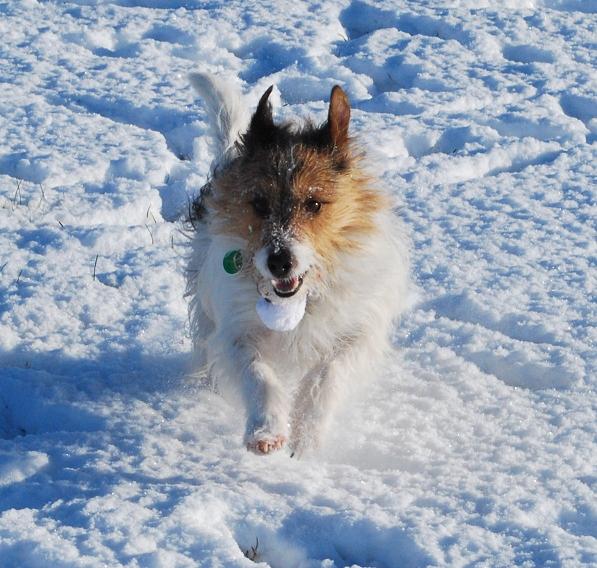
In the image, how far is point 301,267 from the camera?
3189 mm

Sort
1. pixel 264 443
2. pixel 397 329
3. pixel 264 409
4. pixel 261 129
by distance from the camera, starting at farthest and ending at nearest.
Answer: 1. pixel 397 329
2. pixel 261 129
3. pixel 264 409
4. pixel 264 443

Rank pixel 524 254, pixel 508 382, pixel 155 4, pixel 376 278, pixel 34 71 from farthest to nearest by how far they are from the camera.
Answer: pixel 155 4
pixel 34 71
pixel 524 254
pixel 508 382
pixel 376 278

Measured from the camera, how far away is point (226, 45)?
716 cm

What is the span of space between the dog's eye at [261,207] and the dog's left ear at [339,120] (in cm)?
37

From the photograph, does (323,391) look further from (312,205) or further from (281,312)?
(312,205)

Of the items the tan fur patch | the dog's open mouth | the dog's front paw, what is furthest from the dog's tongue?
the dog's front paw

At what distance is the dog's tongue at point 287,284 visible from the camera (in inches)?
127

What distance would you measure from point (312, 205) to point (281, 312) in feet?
1.25

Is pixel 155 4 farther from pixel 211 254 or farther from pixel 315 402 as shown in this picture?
pixel 315 402

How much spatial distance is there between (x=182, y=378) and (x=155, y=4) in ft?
15.6

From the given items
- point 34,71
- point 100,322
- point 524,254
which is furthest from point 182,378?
point 34,71

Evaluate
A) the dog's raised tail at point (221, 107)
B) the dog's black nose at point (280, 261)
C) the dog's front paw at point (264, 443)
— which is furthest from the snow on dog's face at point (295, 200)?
the dog's raised tail at point (221, 107)

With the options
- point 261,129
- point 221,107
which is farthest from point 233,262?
point 221,107

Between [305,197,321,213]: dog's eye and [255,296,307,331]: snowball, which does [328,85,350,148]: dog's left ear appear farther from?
[255,296,307,331]: snowball
